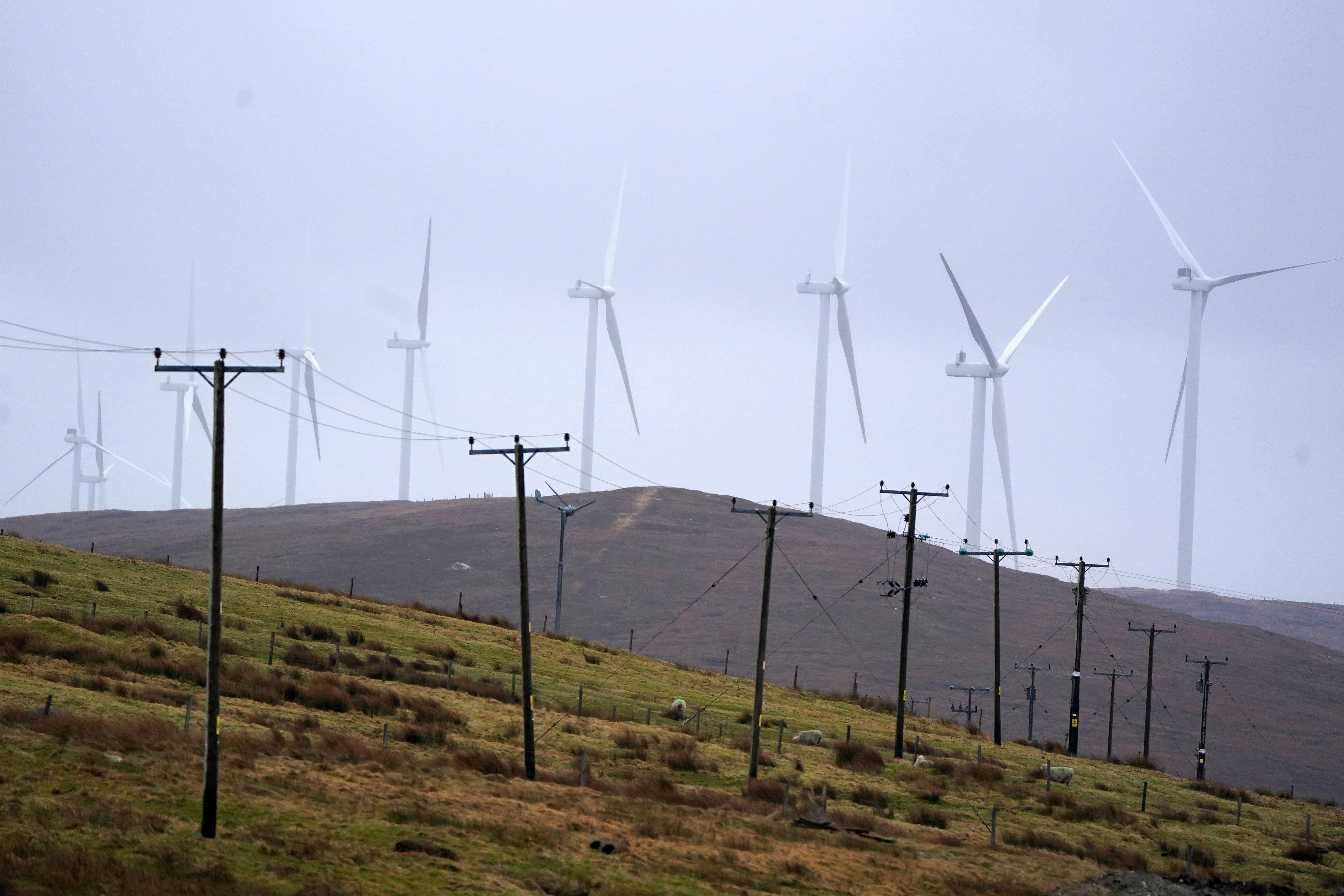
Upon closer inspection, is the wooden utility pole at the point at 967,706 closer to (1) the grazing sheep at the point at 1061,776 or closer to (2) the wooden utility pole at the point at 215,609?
(1) the grazing sheep at the point at 1061,776

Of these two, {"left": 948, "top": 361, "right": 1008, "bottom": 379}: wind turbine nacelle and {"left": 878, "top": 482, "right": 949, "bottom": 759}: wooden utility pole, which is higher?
{"left": 948, "top": 361, "right": 1008, "bottom": 379}: wind turbine nacelle

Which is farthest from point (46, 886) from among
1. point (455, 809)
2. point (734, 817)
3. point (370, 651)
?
point (370, 651)

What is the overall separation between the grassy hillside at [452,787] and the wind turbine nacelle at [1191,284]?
87738mm

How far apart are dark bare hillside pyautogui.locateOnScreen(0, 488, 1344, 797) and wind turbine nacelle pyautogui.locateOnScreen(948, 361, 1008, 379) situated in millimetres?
26401

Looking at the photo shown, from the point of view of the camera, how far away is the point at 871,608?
142125 millimetres

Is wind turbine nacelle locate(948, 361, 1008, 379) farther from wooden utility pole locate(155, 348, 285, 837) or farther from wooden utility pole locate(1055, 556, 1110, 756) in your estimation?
wooden utility pole locate(155, 348, 285, 837)

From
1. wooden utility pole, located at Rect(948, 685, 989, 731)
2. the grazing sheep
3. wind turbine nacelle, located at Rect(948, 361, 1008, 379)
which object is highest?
wind turbine nacelle, located at Rect(948, 361, 1008, 379)

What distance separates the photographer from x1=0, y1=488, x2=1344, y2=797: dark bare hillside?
117m

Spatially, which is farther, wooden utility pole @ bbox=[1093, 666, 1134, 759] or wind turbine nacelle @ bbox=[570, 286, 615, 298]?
wind turbine nacelle @ bbox=[570, 286, 615, 298]

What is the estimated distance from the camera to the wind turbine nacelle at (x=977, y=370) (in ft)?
420

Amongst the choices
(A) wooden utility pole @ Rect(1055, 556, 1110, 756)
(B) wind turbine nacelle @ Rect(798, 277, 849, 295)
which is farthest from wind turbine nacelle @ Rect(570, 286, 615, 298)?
(A) wooden utility pole @ Rect(1055, 556, 1110, 756)

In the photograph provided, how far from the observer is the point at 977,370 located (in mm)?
129000

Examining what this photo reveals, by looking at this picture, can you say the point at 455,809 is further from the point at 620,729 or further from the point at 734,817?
the point at 620,729

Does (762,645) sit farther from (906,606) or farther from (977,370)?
(977,370)
